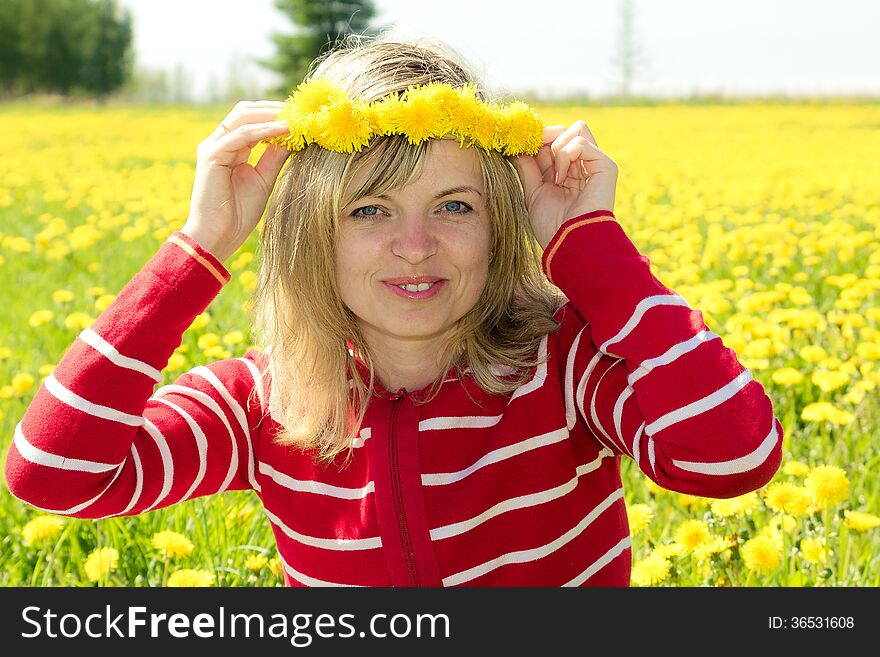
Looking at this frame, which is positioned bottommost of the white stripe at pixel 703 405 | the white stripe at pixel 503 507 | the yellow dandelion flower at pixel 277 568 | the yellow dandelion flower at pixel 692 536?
the yellow dandelion flower at pixel 277 568

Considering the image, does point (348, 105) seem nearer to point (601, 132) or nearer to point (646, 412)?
point (646, 412)

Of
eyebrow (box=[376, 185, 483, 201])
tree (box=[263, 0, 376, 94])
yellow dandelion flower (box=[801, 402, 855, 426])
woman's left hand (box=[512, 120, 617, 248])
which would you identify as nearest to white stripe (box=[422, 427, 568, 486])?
woman's left hand (box=[512, 120, 617, 248])

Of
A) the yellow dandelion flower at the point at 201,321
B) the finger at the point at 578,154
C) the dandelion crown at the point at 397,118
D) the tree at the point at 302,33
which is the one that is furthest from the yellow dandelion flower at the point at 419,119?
the tree at the point at 302,33

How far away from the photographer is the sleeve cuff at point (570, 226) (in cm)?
162

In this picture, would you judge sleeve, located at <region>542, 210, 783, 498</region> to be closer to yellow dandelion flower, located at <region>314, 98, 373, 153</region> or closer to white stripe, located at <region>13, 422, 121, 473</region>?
yellow dandelion flower, located at <region>314, 98, 373, 153</region>

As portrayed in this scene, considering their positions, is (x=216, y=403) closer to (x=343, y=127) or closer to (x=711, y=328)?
(x=343, y=127)

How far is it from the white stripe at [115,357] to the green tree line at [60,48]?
58.8m

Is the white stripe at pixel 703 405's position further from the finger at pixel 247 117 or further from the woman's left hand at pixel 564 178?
the finger at pixel 247 117

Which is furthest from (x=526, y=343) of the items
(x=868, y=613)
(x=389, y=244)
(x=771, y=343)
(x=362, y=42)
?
(x=771, y=343)

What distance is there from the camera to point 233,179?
5.71ft

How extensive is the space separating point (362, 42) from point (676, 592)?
47.7 inches

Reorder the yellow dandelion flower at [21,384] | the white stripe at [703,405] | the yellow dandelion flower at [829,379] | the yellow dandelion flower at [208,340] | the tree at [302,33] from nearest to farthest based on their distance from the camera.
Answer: the white stripe at [703,405] < the yellow dandelion flower at [829,379] < the yellow dandelion flower at [21,384] < the yellow dandelion flower at [208,340] < the tree at [302,33]

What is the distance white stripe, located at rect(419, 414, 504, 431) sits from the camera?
5.55 ft

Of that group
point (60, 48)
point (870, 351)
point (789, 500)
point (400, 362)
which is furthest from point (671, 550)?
point (60, 48)
